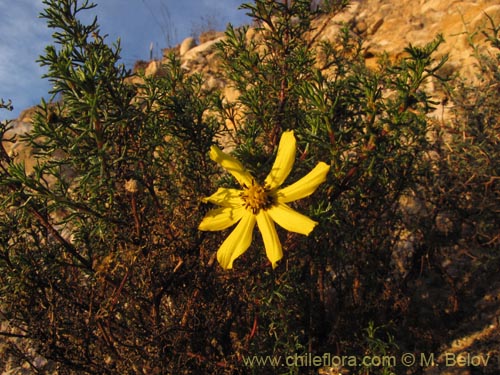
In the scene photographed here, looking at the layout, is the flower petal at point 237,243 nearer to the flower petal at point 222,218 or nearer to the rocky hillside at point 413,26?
the flower petal at point 222,218

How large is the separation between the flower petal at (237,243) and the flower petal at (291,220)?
9cm

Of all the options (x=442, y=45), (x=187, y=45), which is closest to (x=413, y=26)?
(x=442, y=45)

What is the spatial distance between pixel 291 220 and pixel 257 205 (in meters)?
0.16

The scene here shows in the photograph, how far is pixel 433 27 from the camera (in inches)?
242

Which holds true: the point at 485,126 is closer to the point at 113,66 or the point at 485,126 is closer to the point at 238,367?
the point at 238,367

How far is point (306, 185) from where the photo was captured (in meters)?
1.32

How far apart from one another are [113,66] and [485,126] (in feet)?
8.72

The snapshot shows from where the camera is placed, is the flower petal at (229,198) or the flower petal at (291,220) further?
the flower petal at (229,198)

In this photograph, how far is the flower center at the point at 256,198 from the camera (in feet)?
4.69

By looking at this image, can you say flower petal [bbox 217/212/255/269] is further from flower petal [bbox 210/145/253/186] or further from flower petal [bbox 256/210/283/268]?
flower petal [bbox 210/145/253/186]

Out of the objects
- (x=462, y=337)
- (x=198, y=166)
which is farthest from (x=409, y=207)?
(x=198, y=166)

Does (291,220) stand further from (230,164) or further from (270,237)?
(230,164)

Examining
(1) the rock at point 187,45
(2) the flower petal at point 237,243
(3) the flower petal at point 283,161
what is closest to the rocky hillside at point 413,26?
(1) the rock at point 187,45

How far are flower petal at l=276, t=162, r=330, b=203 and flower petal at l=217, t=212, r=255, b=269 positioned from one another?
15 cm
